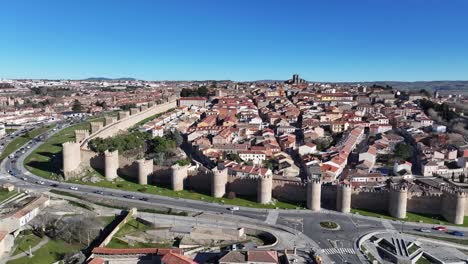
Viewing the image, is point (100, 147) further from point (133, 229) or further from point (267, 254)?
point (267, 254)

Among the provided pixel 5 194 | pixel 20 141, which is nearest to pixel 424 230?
pixel 5 194

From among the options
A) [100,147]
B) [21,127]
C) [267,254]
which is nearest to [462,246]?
[267,254]

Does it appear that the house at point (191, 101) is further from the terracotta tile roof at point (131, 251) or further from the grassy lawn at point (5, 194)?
the terracotta tile roof at point (131, 251)

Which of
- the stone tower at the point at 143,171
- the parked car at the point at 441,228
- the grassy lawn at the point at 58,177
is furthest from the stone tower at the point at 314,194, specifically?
the stone tower at the point at 143,171

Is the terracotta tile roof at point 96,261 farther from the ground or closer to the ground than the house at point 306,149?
closer to the ground

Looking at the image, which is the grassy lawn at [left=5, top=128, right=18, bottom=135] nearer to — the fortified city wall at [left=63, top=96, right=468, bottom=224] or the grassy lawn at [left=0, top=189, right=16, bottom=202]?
the fortified city wall at [left=63, top=96, right=468, bottom=224]

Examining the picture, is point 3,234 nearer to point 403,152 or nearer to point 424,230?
point 424,230

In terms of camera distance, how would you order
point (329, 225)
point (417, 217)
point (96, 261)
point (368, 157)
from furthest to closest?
→ point (368, 157) < point (417, 217) < point (329, 225) < point (96, 261)
